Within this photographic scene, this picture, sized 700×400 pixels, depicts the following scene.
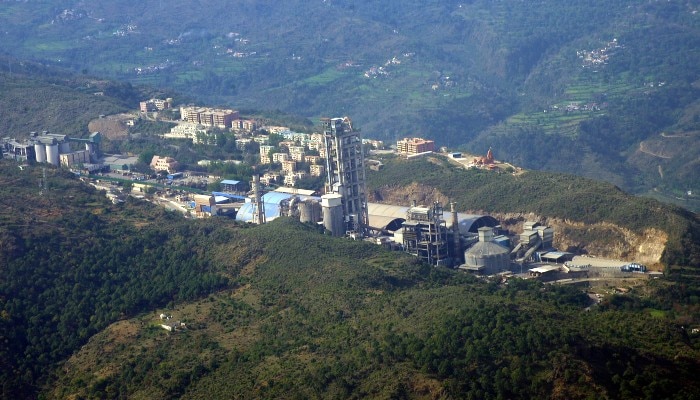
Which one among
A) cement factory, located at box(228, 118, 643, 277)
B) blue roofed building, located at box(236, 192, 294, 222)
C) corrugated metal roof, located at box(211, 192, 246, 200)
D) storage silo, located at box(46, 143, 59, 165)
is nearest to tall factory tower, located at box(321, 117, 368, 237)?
cement factory, located at box(228, 118, 643, 277)

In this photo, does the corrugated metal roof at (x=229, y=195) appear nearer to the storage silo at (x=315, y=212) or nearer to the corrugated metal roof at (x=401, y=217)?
the corrugated metal roof at (x=401, y=217)

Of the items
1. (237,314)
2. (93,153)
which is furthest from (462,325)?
(93,153)

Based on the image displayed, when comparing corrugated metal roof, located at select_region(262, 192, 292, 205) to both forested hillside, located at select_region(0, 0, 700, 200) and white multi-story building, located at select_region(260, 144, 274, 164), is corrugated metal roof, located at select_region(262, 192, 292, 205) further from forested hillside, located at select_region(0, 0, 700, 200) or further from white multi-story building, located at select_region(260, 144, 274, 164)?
forested hillside, located at select_region(0, 0, 700, 200)

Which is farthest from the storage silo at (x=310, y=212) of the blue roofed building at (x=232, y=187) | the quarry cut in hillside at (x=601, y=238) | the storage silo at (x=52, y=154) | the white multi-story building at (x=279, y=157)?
the storage silo at (x=52, y=154)

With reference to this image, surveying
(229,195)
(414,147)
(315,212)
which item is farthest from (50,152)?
(414,147)

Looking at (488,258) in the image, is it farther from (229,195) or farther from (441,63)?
(441,63)

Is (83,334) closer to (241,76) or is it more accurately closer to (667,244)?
(667,244)
